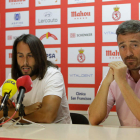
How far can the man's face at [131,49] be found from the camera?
1421mm

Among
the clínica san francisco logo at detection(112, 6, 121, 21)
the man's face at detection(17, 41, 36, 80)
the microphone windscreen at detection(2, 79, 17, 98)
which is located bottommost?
the microphone windscreen at detection(2, 79, 17, 98)

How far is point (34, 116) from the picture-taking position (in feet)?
4.69

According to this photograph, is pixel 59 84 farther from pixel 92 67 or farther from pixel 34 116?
pixel 92 67

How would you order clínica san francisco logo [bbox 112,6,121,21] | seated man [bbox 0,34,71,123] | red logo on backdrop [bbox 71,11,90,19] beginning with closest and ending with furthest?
seated man [bbox 0,34,71,123], clínica san francisco logo [bbox 112,6,121,21], red logo on backdrop [bbox 71,11,90,19]

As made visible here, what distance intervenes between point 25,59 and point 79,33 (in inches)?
37.2

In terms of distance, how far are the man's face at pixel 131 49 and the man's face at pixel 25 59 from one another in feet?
2.90

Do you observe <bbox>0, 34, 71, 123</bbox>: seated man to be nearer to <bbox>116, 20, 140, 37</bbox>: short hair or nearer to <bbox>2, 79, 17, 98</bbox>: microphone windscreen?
<bbox>2, 79, 17, 98</bbox>: microphone windscreen

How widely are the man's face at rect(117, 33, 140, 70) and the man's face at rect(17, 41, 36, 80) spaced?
2.90 ft

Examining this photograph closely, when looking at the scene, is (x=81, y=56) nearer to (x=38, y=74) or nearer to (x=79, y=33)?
(x=79, y=33)

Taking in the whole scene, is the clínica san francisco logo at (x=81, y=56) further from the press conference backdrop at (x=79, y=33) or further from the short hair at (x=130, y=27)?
the short hair at (x=130, y=27)

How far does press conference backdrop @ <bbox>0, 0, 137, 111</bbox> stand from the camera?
7.63 ft

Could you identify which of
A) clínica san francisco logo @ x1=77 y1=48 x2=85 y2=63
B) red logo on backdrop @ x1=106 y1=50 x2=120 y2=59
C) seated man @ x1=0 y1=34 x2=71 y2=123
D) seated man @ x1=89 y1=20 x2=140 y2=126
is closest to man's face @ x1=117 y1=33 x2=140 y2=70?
seated man @ x1=89 y1=20 x2=140 y2=126

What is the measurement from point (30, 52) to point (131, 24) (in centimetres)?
98

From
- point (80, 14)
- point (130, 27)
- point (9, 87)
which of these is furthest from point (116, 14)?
point (9, 87)
